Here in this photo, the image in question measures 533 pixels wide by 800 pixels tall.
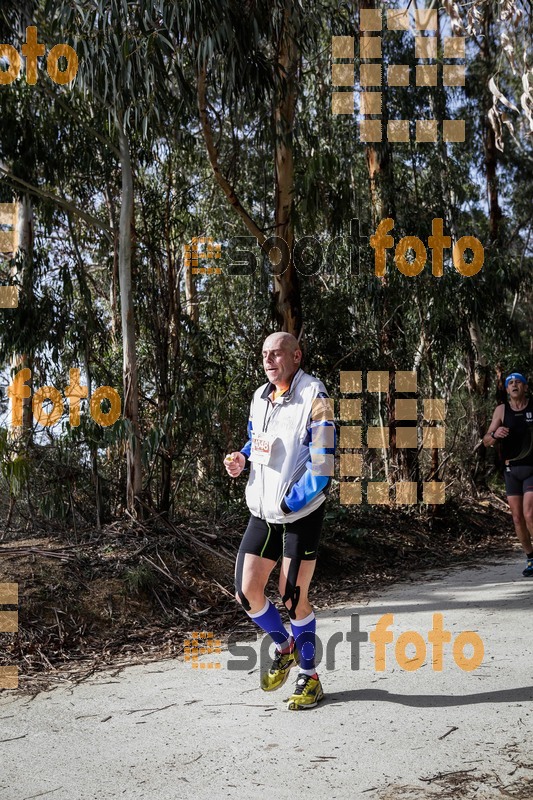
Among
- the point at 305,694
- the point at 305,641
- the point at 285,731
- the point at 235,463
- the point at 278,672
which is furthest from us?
the point at 235,463

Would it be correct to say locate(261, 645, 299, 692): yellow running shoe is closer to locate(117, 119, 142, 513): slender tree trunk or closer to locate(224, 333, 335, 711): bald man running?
locate(224, 333, 335, 711): bald man running

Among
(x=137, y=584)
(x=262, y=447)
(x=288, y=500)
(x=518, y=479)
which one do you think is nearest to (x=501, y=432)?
(x=518, y=479)

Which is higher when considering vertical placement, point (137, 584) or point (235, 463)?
point (235, 463)

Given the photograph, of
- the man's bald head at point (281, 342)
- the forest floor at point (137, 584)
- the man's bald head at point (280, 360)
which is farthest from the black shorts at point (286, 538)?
the forest floor at point (137, 584)

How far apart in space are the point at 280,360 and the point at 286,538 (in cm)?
96

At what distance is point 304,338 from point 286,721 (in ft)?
21.2

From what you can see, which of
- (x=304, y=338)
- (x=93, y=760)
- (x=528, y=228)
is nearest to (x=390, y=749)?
(x=93, y=760)

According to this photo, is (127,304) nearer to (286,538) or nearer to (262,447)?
(262,447)

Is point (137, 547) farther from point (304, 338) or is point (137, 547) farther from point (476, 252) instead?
point (476, 252)

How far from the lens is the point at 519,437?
8.08 m

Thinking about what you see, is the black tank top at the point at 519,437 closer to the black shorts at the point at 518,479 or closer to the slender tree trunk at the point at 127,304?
the black shorts at the point at 518,479

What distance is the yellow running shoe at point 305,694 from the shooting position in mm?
4520

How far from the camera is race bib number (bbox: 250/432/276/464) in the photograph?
15.3ft

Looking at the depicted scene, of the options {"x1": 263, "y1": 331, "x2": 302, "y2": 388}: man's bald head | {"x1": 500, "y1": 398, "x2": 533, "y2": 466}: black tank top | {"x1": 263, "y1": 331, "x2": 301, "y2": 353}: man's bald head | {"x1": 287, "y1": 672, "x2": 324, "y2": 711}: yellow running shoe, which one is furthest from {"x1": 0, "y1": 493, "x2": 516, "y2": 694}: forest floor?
{"x1": 263, "y1": 331, "x2": 301, "y2": 353}: man's bald head
